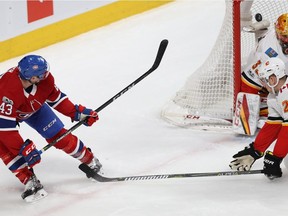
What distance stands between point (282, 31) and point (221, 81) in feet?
2.22

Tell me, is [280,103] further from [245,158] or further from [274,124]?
[245,158]

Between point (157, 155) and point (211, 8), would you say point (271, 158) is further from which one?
point (211, 8)

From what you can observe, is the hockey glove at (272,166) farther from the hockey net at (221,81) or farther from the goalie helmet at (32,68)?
the goalie helmet at (32,68)

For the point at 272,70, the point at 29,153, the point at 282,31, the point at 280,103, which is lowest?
the point at 29,153

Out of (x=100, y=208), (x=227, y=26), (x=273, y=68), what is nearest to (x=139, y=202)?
(x=100, y=208)

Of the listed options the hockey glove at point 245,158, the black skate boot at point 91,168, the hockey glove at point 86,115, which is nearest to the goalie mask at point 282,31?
the hockey glove at point 245,158

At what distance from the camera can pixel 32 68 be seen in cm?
368

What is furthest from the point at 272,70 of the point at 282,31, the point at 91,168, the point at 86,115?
the point at 91,168

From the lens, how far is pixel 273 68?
376 centimetres

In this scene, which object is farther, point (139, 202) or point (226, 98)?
point (226, 98)

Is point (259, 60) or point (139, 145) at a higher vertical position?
point (259, 60)

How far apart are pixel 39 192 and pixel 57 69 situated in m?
1.96

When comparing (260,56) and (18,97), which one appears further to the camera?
(260,56)

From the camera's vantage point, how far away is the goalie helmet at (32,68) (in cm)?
369
